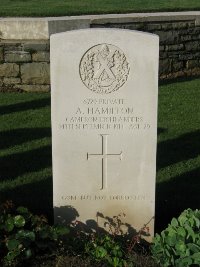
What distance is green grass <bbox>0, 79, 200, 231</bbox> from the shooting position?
531cm

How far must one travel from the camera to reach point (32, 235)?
395 centimetres

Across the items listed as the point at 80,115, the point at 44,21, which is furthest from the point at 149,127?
the point at 44,21

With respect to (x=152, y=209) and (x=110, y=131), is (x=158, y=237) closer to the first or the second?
(x=152, y=209)

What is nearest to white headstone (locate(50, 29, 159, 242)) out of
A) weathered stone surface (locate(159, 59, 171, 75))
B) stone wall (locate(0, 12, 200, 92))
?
stone wall (locate(0, 12, 200, 92))

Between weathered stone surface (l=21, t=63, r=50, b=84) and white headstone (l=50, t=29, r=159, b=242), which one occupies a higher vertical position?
white headstone (l=50, t=29, r=159, b=242)

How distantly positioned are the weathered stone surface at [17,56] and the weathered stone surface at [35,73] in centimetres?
10

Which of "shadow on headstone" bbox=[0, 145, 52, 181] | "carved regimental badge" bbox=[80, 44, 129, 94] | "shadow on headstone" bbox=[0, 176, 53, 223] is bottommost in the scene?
"shadow on headstone" bbox=[0, 145, 52, 181]

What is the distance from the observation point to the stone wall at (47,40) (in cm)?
906

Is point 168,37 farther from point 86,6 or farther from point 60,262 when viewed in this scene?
point 60,262

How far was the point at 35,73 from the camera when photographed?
934 centimetres

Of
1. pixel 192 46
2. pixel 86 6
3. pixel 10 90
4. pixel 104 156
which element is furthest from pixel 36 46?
pixel 104 156

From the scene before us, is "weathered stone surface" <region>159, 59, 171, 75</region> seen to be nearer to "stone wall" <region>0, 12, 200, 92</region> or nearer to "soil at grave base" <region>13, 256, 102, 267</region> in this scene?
"stone wall" <region>0, 12, 200, 92</region>

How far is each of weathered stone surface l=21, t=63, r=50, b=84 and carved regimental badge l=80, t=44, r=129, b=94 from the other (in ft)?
17.3

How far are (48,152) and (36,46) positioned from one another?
9.88 ft
